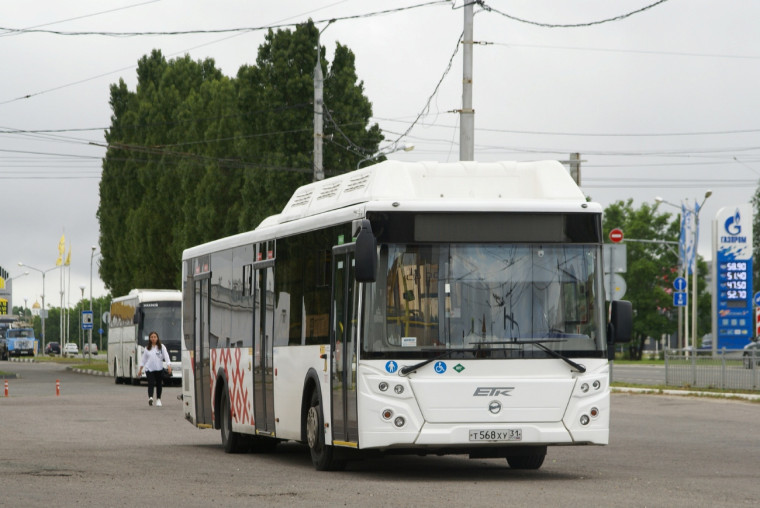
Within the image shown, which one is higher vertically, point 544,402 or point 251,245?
point 251,245

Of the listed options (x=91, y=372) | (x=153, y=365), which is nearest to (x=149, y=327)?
(x=91, y=372)

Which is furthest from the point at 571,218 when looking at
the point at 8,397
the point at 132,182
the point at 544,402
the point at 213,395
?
the point at 132,182

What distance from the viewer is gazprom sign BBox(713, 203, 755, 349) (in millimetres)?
55594

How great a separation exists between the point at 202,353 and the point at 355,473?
6036mm

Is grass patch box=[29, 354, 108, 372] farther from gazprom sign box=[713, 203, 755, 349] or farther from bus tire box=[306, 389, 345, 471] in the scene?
bus tire box=[306, 389, 345, 471]

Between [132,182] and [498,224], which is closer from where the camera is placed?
[498,224]

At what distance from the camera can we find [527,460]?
625 inches

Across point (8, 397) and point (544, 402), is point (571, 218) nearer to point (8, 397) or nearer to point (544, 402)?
point (544, 402)

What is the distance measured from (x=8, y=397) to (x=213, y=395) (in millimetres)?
21456

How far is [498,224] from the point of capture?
47.9 ft

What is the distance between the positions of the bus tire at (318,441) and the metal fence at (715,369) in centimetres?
2170

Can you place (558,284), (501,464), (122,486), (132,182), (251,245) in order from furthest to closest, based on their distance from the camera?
(132,182) → (251,245) → (501,464) → (558,284) → (122,486)

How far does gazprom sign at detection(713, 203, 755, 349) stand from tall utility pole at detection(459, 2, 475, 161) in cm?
2874

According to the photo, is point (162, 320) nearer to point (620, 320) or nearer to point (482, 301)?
point (620, 320)
